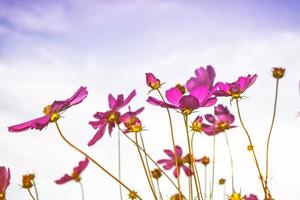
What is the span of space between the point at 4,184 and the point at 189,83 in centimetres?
54

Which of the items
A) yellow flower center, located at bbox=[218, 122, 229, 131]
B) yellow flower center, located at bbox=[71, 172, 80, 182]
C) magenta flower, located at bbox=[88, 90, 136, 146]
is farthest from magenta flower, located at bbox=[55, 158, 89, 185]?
magenta flower, located at bbox=[88, 90, 136, 146]

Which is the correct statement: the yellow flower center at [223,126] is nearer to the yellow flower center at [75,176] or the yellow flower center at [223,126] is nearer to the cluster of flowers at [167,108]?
the cluster of flowers at [167,108]

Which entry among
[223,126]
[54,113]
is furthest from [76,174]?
[54,113]

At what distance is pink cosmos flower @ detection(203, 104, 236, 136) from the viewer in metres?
1.33

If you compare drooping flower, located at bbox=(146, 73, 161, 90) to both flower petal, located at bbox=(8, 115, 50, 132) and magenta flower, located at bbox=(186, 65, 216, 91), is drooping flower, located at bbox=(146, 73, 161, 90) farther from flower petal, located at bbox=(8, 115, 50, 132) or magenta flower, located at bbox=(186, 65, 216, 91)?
flower petal, located at bbox=(8, 115, 50, 132)

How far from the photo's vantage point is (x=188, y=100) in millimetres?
898

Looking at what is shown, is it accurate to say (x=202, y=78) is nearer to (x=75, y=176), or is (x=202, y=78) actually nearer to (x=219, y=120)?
(x=219, y=120)

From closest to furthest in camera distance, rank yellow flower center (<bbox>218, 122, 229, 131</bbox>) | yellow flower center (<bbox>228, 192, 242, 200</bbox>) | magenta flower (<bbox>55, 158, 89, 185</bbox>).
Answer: yellow flower center (<bbox>228, 192, 242, 200</bbox>) → yellow flower center (<bbox>218, 122, 229, 131</bbox>) → magenta flower (<bbox>55, 158, 89, 185</bbox>)

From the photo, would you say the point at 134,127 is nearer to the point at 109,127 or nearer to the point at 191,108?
the point at 109,127

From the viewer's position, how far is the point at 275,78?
114 cm

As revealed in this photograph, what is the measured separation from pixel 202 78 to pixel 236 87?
13cm

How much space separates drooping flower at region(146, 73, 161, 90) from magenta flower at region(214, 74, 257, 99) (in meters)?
0.16

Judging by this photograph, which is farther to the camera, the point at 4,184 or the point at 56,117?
the point at 4,184

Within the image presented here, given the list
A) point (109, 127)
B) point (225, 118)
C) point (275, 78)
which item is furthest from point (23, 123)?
point (225, 118)
